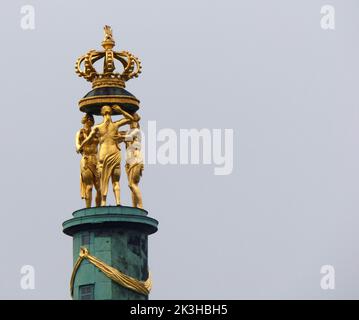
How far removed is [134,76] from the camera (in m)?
121

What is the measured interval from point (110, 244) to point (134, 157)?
4.69 metres

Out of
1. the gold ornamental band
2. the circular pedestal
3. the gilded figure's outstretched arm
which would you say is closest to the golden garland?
the circular pedestal

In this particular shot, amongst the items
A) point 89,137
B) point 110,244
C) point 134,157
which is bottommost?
point 110,244

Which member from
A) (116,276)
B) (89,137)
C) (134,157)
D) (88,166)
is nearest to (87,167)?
(88,166)

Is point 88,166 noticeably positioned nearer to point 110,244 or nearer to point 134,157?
point 134,157

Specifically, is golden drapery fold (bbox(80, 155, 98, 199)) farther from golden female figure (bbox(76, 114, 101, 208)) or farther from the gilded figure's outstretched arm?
the gilded figure's outstretched arm

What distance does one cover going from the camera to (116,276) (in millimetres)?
117562

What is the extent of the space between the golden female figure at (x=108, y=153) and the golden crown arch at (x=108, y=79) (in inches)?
17.9
